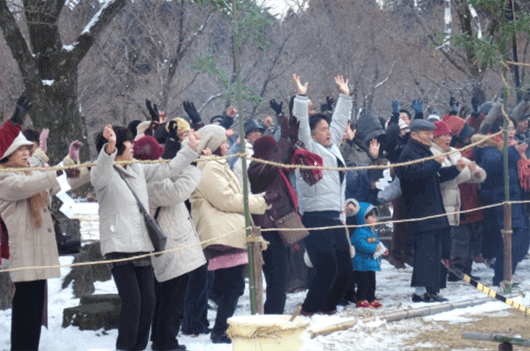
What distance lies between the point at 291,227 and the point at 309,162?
26.2 inches

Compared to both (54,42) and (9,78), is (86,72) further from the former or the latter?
(54,42)

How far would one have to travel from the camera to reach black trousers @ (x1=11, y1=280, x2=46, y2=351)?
222 inches

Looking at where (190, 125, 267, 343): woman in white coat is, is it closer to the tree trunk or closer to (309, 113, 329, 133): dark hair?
(309, 113, 329, 133): dark hair

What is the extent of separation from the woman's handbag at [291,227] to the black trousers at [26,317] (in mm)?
2324

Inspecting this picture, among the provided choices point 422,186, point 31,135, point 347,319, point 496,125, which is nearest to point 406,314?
point 347,319

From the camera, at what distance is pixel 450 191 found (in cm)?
891

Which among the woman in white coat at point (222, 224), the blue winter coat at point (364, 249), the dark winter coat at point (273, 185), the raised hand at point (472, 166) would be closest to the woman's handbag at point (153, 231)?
the woman in white coat at point (222, 224)

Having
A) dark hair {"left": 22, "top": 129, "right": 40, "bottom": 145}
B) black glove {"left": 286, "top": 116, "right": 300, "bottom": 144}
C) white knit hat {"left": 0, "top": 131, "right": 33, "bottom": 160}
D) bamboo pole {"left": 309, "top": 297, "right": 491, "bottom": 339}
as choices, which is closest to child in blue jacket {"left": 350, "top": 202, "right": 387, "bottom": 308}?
bamboo pole {"left": 309, "top": 297, "right": 491, "bottom": 339}

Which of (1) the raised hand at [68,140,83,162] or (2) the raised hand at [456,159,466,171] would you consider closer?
(1) the raised hand at [68,140,83,162]

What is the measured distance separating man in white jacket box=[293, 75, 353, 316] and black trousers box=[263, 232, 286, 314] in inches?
25.7

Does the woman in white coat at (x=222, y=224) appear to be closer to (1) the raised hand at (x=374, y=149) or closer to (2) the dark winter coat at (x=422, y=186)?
(2) the dark winter coat at (x=422, y=186)

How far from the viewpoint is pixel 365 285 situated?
820cm

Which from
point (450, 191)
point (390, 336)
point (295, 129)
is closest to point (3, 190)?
point (295, 129)

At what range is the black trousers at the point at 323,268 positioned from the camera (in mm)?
7387
